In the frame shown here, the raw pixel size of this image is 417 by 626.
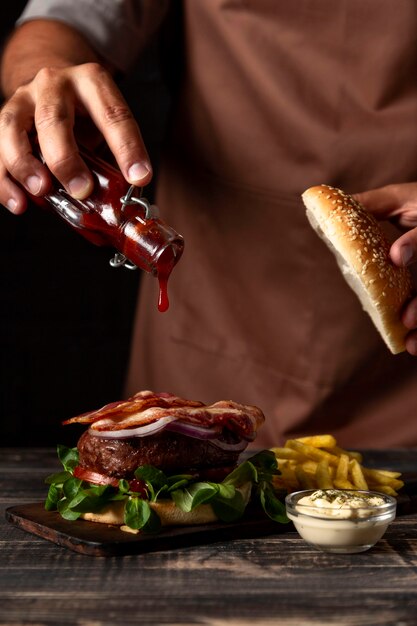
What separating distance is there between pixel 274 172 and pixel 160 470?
1158 mm

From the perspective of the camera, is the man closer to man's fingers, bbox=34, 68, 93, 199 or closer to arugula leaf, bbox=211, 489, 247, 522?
man's fingers, bbox=34, 68, 93, 199

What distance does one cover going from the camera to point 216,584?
1.42 meters

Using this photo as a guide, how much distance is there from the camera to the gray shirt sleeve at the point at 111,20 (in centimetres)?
264

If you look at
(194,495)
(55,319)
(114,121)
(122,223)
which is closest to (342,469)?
(194,495)

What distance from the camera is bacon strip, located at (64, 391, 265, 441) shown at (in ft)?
5.62

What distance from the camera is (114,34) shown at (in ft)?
8.79

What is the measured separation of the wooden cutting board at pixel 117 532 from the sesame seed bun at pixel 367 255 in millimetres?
559

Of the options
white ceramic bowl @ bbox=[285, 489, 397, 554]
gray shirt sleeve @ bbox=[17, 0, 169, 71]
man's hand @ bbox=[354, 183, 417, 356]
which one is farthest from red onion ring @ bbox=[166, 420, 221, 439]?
gray shirt sleeve @ bbox=[17, 0, 169, 71]

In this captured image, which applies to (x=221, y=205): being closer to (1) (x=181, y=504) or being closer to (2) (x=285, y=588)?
(1) (x=181, y=504)

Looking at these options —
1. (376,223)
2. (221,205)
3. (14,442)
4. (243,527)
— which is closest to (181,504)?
(243,527)

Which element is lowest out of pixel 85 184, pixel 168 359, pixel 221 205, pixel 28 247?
pixel 28 247

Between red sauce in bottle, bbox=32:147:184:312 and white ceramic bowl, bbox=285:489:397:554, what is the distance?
17.6 inches

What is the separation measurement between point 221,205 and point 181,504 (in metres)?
1.25

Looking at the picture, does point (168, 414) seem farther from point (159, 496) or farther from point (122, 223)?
point (122, 223)
